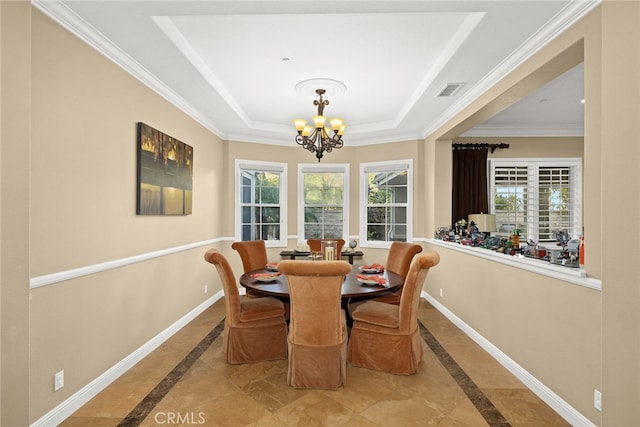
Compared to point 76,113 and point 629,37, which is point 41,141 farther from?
point 629,37

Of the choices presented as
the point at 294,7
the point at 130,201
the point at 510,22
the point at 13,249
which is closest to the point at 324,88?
the point at 294,7

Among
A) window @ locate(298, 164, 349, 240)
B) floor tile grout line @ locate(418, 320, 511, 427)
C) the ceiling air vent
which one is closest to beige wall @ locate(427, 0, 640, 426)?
the ceiling air vent

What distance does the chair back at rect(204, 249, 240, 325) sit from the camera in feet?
9.22

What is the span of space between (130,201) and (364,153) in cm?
390

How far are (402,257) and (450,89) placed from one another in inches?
74.2

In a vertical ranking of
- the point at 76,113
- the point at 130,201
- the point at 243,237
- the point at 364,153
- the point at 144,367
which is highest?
the point at 364,153

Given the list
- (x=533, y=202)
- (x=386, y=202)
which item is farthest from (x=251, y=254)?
(x=533, y=202)

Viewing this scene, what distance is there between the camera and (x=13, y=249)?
1.45 meters

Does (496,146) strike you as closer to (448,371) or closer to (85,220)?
(448,371)

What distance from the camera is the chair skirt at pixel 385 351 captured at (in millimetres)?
2762

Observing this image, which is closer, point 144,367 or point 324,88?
point 144,367

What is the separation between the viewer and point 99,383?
250 cm

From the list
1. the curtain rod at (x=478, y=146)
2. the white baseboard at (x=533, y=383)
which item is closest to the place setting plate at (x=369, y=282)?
the white baseboard at (x=533, y=383)

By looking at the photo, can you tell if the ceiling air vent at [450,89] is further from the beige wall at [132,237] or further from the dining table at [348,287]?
the dining table at [348,287]
